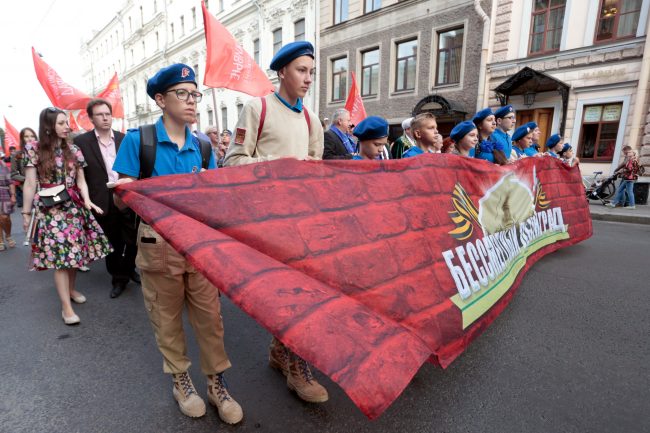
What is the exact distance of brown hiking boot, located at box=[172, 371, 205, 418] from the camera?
1.87m

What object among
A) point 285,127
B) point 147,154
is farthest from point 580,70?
point 147,154

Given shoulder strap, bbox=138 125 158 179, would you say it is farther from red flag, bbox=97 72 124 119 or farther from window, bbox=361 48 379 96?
window, bbox=361 48 379 96

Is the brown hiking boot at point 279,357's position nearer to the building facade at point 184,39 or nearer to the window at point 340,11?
the building facade at point 184,39

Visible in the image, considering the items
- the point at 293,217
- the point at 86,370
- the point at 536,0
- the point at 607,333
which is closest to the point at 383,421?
the point at 293,217

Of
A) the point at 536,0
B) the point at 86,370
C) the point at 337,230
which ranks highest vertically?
the point at 536,0

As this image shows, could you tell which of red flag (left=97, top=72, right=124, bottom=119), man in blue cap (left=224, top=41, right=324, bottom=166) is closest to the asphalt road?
man in blue cap (left=224, top=41, right=324, bottom=166)

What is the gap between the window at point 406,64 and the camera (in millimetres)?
14602

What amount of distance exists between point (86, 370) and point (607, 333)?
3.80m

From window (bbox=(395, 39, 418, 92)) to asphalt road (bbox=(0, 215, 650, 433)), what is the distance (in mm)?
13180

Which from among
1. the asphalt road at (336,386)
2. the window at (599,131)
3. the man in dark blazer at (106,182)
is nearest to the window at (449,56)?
the window at (599,131)

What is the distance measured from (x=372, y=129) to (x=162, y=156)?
1.64m

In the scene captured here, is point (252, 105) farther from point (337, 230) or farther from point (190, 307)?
point (190, 307)

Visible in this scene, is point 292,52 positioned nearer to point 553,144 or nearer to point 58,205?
point 58,205

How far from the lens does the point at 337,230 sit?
153cm
